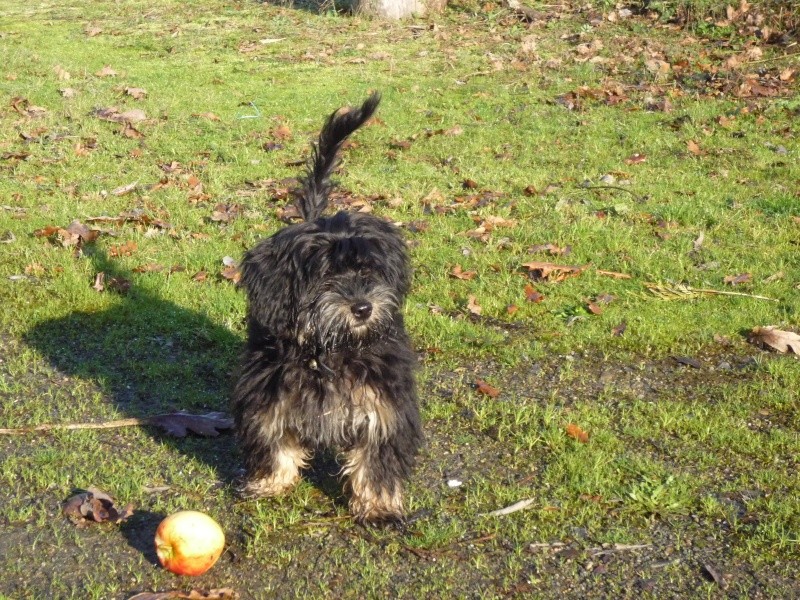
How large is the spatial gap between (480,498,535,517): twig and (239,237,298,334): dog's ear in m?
1.31

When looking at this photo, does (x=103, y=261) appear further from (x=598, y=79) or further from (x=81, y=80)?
(x=598, y=79)

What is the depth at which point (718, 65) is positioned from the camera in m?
13.2

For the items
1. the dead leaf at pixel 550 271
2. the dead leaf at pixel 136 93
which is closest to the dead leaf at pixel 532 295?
the dead leaf at pixel 550 271

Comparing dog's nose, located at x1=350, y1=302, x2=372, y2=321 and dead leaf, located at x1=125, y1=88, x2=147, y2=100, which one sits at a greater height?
dog's nose, located at x1=350, y1=302, x2=372, y2=321

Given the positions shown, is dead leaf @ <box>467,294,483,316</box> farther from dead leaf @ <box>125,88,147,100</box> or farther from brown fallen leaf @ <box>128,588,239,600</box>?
dead leaf @ <box>125,88,147,100</box>

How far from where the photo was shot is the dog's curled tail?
16.1 feet

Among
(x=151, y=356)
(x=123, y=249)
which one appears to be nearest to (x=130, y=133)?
(x=123, y=249)

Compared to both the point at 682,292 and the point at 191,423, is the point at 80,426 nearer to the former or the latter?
the point at 191,423

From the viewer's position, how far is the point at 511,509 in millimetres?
4777

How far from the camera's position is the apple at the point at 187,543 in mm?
4102

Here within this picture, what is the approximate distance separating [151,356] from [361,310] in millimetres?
2692

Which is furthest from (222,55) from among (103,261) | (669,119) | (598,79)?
(103,261)

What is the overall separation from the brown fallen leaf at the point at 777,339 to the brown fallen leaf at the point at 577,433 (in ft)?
5.78

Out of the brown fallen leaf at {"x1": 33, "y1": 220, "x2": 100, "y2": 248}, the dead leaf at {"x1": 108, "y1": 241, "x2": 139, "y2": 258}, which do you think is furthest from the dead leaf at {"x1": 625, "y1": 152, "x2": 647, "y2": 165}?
the brown fallen leaf at {"x1": 33, "y1": 220, "x2": 100, "y2": 248}
